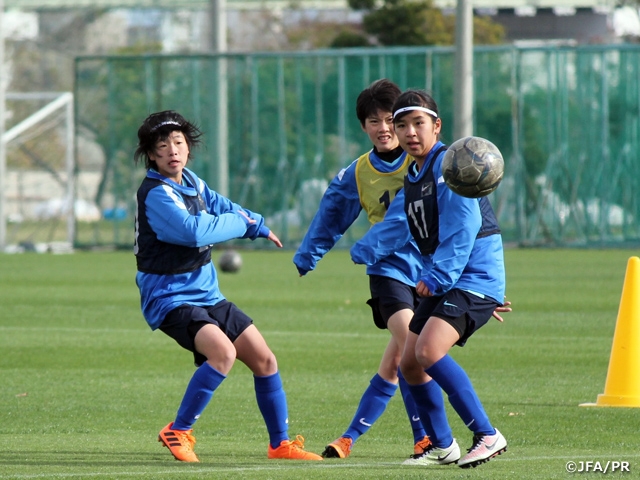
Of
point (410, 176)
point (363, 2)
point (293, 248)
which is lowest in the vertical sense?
point (293, 248)

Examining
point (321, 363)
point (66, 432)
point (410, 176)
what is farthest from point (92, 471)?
point (321, 363)

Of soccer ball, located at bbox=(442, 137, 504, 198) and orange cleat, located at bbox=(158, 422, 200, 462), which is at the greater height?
soccer ball, located at bbox=(442, 137, 504, 198)

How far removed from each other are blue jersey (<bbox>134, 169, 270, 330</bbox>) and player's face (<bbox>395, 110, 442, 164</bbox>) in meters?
1.05

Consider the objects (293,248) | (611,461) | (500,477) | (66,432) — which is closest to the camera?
(500,477)

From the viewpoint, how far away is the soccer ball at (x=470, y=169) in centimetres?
621

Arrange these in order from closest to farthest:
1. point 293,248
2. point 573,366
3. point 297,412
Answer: point 297,412 < point 573,366 < point 293,248

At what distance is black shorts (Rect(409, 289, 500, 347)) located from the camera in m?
6.26

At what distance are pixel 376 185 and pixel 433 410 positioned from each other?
52.1 inches

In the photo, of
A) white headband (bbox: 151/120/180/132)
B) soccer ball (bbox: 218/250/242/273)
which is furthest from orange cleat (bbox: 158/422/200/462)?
soccer ball (bbox: 218/250/242/273)

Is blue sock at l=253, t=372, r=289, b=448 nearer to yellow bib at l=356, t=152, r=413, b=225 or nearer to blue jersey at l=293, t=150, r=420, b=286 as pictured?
blue jersey at l=293, t=150, r=420, b=286

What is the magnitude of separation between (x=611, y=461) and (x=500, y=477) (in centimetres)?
74

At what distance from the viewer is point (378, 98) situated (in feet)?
23.3

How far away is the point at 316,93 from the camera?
28766 mm

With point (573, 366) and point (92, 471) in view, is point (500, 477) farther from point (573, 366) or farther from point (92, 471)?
point (573, 366)
